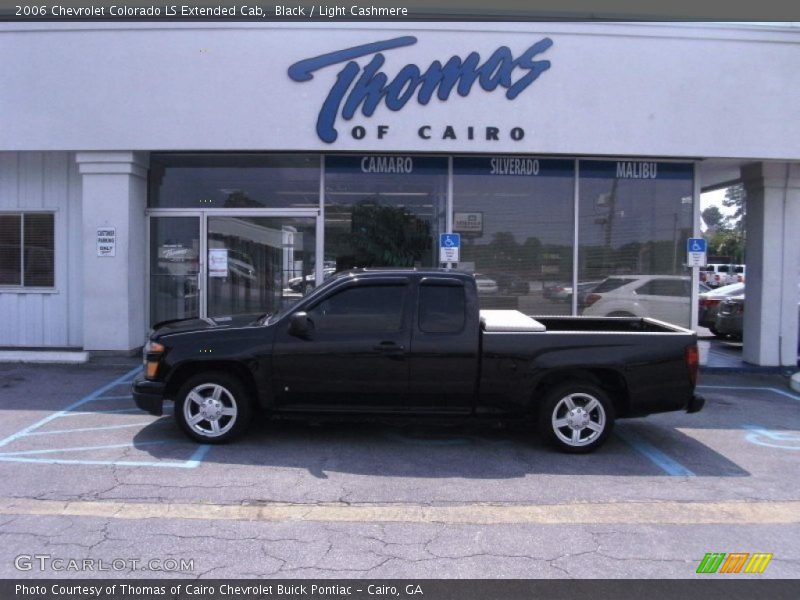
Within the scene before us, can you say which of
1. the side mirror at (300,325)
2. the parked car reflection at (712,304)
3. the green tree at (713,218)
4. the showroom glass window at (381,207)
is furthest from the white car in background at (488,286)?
the green tree at (713,218)

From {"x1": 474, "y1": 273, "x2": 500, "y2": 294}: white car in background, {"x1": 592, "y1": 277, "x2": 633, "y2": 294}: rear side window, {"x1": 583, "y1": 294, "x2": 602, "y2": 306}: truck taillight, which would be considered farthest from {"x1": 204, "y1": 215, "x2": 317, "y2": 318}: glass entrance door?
{"x1": 592, "y1": 277, "x2": 633, "y2": 294}: rear side window

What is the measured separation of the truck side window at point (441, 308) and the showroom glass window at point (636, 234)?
5612mm

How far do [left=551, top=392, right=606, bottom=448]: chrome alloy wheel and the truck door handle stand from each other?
1.59 m

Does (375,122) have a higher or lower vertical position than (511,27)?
lower

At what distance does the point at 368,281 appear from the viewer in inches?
264

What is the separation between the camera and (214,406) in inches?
257

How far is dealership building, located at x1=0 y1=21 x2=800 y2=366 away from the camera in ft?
34.7

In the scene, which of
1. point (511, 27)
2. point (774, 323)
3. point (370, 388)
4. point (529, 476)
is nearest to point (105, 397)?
point (370, 388)

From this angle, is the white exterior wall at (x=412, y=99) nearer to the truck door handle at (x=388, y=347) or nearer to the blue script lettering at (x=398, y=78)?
the blue script lettering at (x=398, y=78)

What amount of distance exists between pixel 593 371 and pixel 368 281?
236 cm

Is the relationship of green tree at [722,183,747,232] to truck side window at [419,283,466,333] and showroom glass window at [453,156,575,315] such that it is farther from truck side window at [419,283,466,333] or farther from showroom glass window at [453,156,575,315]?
truck side window at [419,283,466,333]

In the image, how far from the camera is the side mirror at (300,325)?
20.7 feet

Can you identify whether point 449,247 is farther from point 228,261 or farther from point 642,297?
point 228,261

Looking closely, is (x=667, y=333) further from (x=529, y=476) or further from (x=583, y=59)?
(x=583, y=59)
